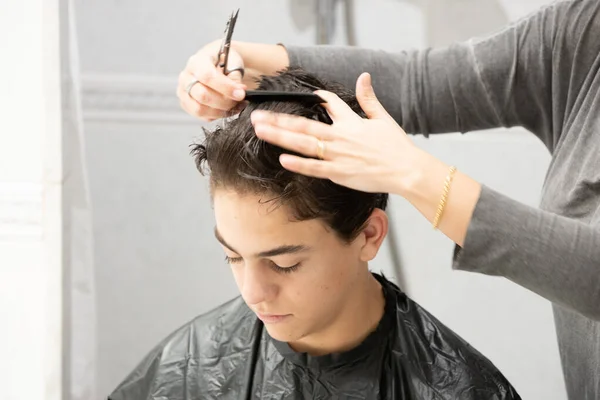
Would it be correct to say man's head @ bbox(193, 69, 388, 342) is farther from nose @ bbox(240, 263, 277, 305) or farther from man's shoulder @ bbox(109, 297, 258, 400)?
man's shoulder @ bbox(109, 297, 258, 400)

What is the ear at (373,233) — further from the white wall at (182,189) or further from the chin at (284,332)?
the white wall at (182,189)

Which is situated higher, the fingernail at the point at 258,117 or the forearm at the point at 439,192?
the fingernail at the point at 258,117

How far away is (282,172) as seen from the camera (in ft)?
4.08

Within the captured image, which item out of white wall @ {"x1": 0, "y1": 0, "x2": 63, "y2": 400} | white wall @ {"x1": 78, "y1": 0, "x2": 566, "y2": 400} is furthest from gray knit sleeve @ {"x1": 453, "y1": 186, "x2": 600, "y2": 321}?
white wall @ {"x1": 78, "y1": 0, "x2": 566, "y2": 400}

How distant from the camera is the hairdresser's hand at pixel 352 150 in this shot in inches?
38.5

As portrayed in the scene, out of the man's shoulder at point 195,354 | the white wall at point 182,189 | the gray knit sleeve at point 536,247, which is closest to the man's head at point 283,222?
the man's shoulder at point 195,354

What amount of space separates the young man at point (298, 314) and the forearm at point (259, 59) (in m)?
0.10

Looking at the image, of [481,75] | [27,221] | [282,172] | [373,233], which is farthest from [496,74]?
[27,221]

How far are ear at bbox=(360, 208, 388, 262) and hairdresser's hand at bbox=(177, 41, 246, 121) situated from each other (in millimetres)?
348

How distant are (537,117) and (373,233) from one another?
45 cm

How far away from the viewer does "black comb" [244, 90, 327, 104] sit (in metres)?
1.16

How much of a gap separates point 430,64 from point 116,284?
1270mm

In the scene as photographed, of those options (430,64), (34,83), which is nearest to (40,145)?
(34,83)

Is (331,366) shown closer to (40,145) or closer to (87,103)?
(40,145)
